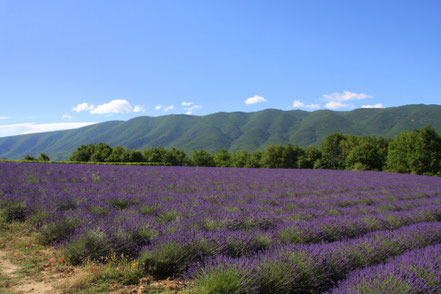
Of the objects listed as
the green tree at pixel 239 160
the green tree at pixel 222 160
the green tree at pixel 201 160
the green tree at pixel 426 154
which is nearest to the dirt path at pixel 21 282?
the green tree at pixel 426 154

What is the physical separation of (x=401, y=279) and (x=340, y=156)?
194ft

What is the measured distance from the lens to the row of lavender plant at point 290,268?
238cm

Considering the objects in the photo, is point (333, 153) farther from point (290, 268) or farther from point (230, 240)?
point (290, 268)

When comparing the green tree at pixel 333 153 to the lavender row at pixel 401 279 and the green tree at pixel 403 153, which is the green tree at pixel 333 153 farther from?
the lavender row at pixel 401 279

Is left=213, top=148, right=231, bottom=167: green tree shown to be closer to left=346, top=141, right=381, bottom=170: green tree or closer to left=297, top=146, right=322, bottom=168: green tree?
left=297, top=146, right=322, bottom=168: green tree

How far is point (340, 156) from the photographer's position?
184ft

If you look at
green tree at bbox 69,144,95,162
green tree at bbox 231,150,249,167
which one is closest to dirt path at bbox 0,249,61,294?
green tree at bbox 69,144,95,162

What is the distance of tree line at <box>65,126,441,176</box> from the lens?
4072cm

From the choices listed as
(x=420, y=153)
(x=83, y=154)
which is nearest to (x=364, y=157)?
(x=420, y=153)

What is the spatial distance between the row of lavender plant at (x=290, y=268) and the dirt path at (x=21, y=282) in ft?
3.55

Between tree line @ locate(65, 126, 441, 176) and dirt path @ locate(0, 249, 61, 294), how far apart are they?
114ft

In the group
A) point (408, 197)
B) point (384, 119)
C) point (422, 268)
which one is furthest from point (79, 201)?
point (384, 119)

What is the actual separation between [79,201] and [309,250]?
16.7 feet

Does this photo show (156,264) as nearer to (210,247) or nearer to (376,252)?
(210,247)
